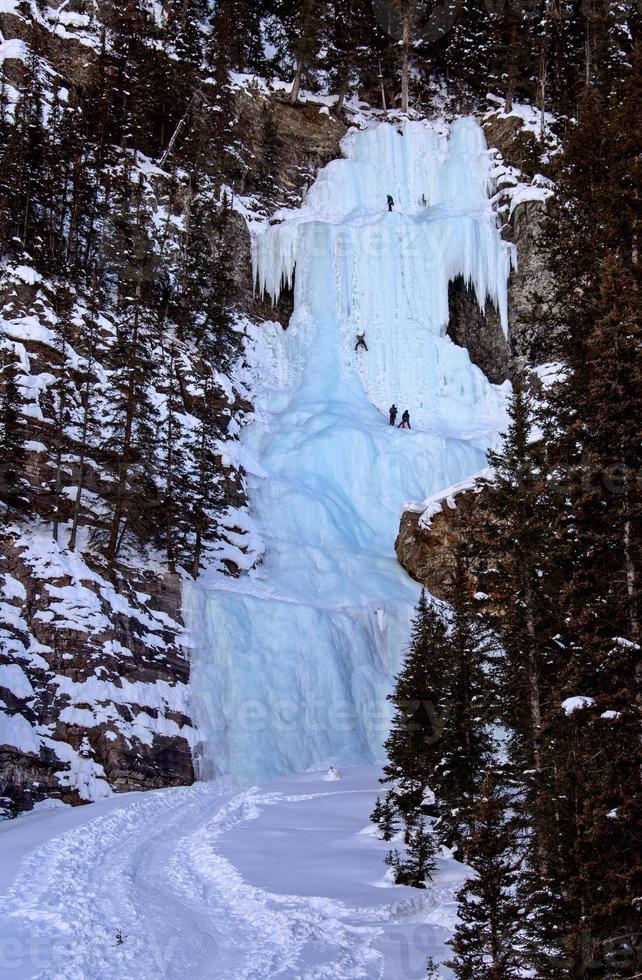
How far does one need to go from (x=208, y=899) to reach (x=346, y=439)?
24.8 m

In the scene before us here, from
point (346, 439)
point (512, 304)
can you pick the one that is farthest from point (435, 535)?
point (512, 304)

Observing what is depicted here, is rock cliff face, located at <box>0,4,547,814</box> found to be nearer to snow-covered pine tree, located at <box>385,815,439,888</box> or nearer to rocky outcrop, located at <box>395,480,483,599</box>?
rocky outcrop, located at <box>395,480,483,599</box>

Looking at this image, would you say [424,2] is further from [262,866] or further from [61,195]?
[262,866]

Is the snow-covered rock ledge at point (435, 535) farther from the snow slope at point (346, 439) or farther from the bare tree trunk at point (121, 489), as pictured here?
the bare tree trunk at point (121, 489)

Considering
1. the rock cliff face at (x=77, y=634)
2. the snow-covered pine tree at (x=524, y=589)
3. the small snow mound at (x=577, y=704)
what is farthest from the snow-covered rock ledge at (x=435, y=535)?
the small snow mound at (x=577, y=704)

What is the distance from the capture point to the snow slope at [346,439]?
877 inches

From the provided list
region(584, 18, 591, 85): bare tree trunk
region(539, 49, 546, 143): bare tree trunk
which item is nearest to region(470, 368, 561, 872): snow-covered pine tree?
region(539, 49, 546, 143): bare tree trunk

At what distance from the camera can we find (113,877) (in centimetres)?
977

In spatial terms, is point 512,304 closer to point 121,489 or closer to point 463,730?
point 121,489

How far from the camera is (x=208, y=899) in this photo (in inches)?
368

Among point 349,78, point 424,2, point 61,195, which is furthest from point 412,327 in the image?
point 424,2

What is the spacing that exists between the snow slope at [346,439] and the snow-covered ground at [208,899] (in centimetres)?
718

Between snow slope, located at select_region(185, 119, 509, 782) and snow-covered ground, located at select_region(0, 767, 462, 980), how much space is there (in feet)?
23.6

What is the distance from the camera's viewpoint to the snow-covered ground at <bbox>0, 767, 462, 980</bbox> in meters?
7.28
